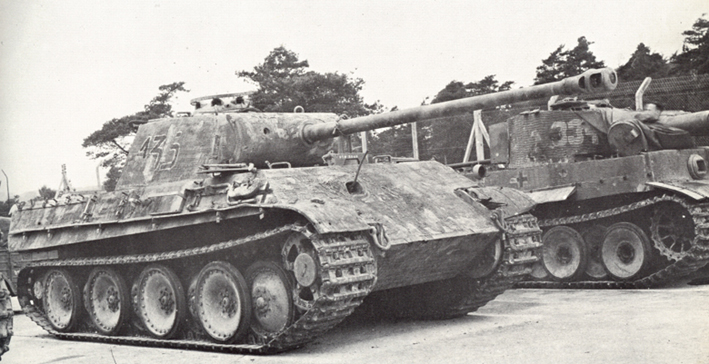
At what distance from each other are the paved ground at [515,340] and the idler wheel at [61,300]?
13.5 inches

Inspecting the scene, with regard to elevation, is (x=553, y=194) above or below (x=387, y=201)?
below

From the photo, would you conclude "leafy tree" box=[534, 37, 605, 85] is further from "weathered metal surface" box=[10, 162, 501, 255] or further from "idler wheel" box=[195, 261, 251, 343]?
"idler wheel" box=[195, 261, 251, 343]

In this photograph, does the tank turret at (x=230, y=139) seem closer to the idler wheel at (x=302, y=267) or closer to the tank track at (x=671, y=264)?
the idler wheel at (x=302, y=267)

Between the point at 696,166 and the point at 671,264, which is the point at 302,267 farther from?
the point at 696,166

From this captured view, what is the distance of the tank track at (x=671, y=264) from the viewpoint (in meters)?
14.4

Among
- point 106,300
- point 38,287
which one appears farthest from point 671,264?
point 38,287

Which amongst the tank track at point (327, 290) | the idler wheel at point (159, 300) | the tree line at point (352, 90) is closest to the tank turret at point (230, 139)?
the idler wheel at point (159, 300)

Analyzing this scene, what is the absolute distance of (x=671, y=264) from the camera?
595 inches

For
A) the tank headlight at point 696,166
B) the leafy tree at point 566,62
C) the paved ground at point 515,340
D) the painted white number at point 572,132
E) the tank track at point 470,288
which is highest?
the leafy tree at point 566,62

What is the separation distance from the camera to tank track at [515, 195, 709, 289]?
47.2 feet

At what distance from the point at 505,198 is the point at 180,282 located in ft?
15.4

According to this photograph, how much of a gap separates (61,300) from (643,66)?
18230 millimetres

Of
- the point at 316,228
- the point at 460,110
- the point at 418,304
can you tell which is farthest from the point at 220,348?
the point at 460,110

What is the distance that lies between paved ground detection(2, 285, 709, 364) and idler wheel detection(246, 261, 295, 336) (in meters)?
0.46
